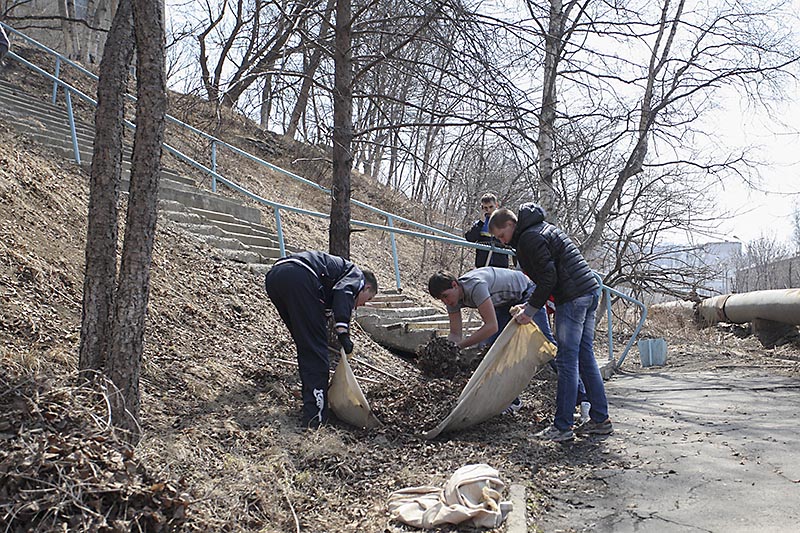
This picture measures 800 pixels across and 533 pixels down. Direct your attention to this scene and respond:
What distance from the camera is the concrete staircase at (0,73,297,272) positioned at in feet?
26.9

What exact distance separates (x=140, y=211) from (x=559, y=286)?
2.92m

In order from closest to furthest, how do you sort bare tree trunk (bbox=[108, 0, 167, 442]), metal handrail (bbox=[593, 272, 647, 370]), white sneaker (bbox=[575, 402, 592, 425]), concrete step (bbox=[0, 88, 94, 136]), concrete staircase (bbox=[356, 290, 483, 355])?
bare tree trunk (bbox=[108, 0, 167, 442]) → white sneaker (bbox=[575, 402, 592, 425]) → concrete staircase (bbox=[356, 290, 483, 355]) → metal handrail (bbox=[593, 272, 647, 370]) → concrete step (bbox=[0, 88, 94, 136])

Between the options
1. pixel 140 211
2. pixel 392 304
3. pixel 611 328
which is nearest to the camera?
pixel 140 211

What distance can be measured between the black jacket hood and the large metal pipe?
896cm

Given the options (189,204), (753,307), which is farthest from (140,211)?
(753,307)

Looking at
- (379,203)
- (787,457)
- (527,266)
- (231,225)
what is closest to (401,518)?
(527,266)

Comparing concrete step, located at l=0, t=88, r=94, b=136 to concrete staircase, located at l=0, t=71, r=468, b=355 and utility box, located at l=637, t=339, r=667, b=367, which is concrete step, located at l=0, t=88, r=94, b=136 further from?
utility box, located at l=637, t=339, r=667, b=367

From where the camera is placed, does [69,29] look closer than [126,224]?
No

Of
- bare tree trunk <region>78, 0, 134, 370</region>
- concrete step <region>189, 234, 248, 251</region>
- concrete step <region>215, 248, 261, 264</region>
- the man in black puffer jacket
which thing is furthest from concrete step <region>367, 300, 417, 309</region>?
bare tree trunk <region>78, 0, 134, 370</region>

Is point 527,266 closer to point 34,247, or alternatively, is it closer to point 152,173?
point 152,173

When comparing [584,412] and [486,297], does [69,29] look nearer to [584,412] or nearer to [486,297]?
[486,297]

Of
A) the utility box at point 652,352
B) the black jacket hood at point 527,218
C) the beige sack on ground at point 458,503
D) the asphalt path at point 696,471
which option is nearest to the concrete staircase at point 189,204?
the black jacket hood at point 527,218

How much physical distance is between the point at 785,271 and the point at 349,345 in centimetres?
5455

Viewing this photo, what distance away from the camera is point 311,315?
4840 millimetres
